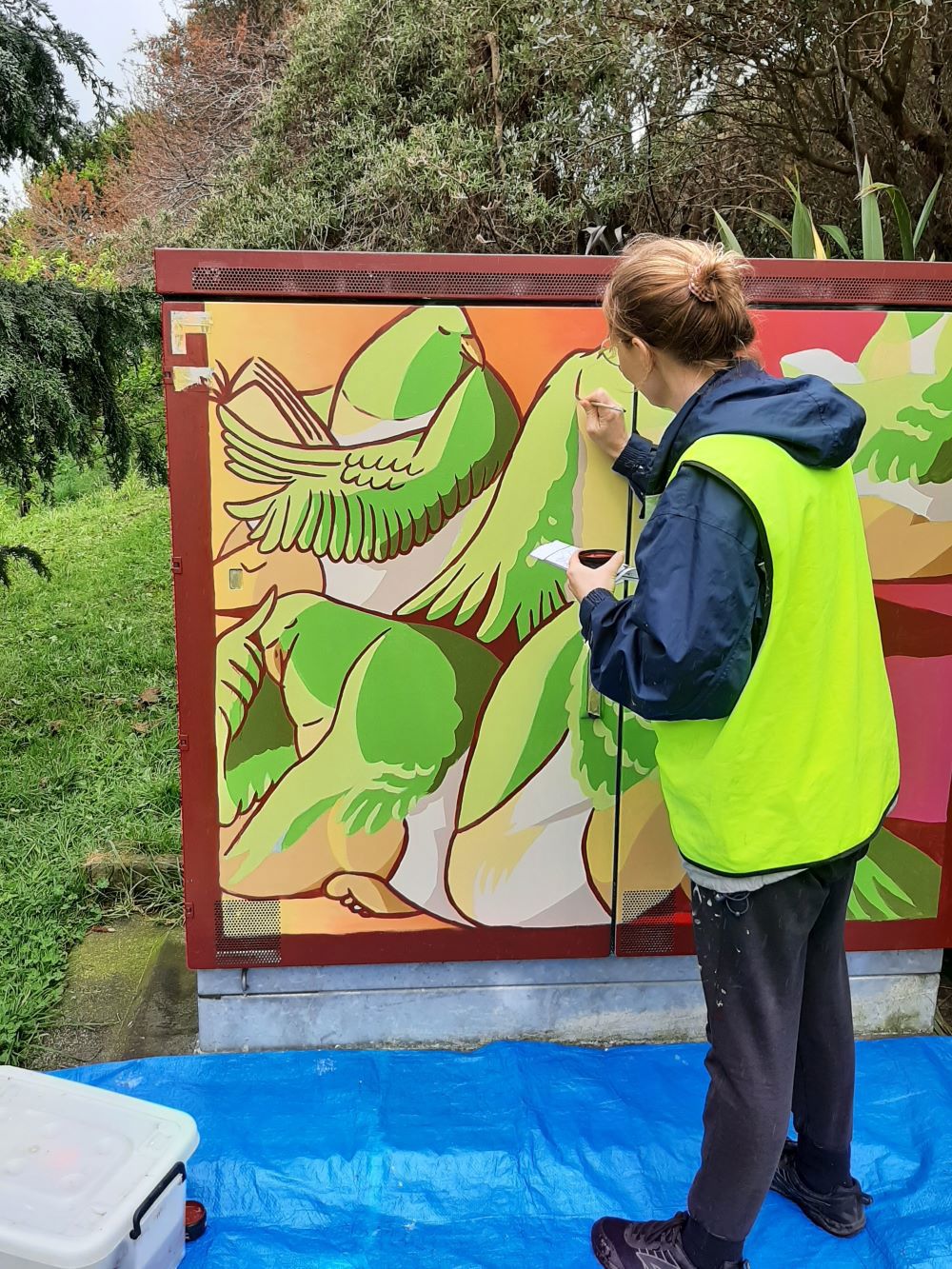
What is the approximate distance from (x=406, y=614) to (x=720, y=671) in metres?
1.08

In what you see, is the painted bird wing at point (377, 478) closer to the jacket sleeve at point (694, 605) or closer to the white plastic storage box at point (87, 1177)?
the jacket sleeve at point (694, 605)

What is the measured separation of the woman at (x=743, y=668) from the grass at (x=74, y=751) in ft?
6.76

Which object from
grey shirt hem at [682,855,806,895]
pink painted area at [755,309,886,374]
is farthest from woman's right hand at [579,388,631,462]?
grey shirt hem at [682,855,806,895]

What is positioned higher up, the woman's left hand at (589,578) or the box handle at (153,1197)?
the woman's left hand at (589,578)

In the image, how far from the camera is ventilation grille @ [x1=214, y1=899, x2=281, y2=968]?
99.9 inches

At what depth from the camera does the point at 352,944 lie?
258cm

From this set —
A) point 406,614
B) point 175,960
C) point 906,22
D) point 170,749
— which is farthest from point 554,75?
point 175,960

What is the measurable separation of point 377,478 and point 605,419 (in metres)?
0.58

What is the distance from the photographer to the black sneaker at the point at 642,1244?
1.93m

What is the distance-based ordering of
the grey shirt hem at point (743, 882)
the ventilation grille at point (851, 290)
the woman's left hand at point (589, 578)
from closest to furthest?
the grey shirt hem at point (743, 882)
the woman's left hand at point (589, 578)
the ventilation grille at point (851, 290)

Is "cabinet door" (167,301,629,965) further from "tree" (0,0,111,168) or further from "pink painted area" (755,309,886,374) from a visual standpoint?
"tree" (0,0,111,168)

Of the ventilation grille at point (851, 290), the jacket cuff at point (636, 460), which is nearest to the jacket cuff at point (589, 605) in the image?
the jacket cuff at point (636, 460)

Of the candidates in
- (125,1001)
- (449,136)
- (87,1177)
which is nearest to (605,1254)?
(87,1177)

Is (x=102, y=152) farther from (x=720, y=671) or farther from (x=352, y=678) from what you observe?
(x=720, y=671)
